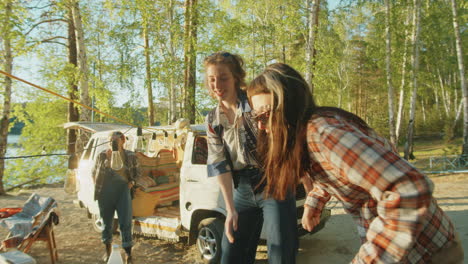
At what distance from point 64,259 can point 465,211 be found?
7.51 m

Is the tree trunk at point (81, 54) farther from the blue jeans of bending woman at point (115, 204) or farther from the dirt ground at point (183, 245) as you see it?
the blue jeans of bending woman at point (115, 204)

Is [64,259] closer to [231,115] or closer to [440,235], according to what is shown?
[231,115]

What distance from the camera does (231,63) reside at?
2.45 meters

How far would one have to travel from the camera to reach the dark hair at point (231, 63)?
2420mm

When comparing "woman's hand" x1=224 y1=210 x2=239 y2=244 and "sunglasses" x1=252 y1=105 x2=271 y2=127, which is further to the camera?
"woman's hand" x1=224 y1=210 x2=239 y2=244

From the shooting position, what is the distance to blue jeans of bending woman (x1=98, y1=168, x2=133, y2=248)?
4711mm

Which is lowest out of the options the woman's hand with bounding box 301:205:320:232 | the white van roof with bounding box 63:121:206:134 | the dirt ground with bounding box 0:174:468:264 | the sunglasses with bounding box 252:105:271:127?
the dirt ground with bounding box 0:174:468:264

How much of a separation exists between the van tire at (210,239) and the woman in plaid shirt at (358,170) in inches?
117

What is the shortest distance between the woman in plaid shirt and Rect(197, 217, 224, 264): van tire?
297 cm

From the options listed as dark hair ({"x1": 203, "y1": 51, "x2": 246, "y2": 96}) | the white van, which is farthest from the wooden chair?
dark hair ({"x1": 203, "y1": 51, "x2": 246, "y2": 96})

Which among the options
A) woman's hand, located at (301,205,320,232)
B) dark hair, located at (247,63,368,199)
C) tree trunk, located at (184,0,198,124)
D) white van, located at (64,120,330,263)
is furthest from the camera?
tree trunk, located at (184,0,198,124)

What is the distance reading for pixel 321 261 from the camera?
4.61 m

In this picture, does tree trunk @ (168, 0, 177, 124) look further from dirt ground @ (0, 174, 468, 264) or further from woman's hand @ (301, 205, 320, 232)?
woman's hand @ (301, 205, 320, 232)

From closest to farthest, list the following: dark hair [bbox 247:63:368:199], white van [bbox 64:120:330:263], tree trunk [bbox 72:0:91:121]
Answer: dark hair [bbox 247:63:368:199]
white van [bbox 64:120:330:263]
tree trunk [bbox 72:0:91:121]
